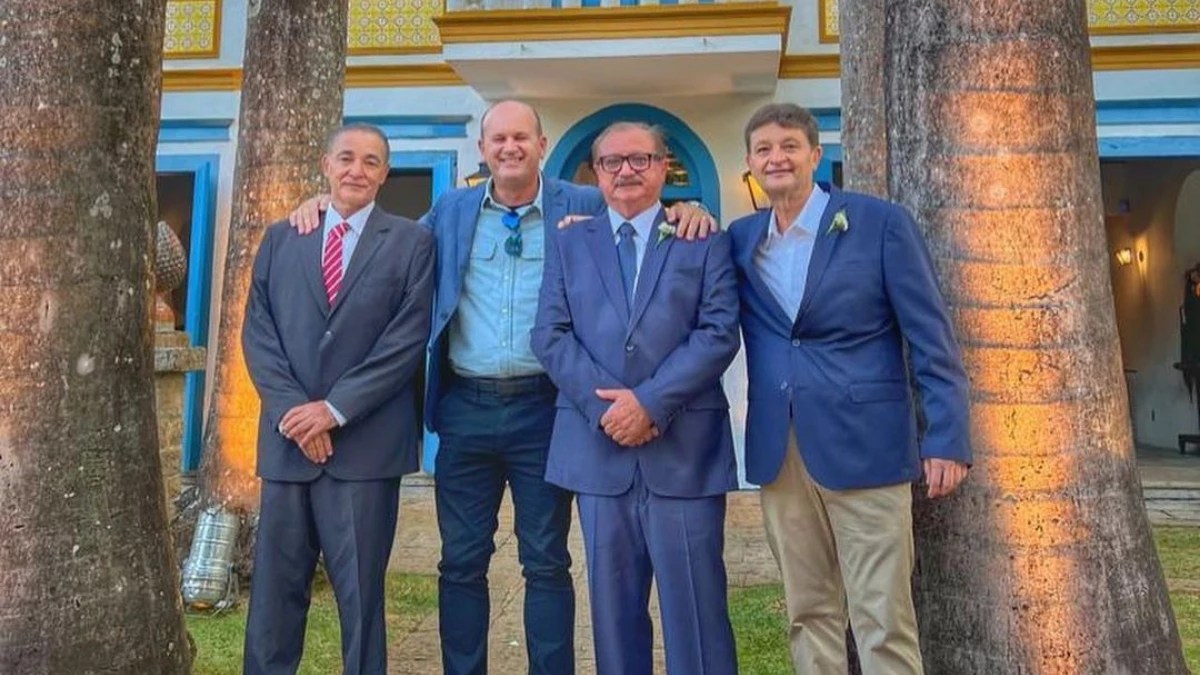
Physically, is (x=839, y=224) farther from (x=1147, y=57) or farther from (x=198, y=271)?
(x=198, y=271)

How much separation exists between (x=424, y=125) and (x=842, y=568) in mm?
8105

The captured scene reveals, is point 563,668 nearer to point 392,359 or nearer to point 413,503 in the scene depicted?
point 392,359

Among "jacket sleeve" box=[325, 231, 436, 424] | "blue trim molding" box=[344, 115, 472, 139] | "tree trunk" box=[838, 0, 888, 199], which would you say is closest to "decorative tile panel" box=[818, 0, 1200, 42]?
"tree trunk" box=[838, 0, 888, 199]

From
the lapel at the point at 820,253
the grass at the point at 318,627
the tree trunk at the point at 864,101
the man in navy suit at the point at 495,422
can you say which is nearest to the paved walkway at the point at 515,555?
the grass at the point at 318,627

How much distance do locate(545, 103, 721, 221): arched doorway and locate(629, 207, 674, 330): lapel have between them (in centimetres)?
646

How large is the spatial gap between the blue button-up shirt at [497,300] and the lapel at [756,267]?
756 millimetres

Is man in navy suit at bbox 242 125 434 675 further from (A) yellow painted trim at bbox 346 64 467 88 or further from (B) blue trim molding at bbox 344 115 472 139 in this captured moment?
(A) yellow painted trim at bbox 346 64 467 88

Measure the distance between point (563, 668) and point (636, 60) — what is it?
20.8 feet

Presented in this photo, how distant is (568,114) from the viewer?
9.41 metres

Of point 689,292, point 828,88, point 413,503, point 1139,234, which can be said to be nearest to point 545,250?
point 689,292

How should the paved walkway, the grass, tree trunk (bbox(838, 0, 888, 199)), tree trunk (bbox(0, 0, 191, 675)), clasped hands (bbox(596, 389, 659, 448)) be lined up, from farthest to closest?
tree trunk (bbox(838, 0, 888, 199))
the paved walkway
the grass
clasped hands (bbox(596, 389, 659, 448))
tree trunk (bbox(0, 0, 191, 675))

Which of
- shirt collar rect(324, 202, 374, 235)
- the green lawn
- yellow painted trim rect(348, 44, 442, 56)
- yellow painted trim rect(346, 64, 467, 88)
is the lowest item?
the green lawn

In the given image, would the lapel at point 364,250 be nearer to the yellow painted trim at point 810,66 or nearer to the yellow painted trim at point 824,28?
the yellow painted trim at point 810,66

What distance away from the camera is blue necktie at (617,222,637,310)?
2.94 metres
